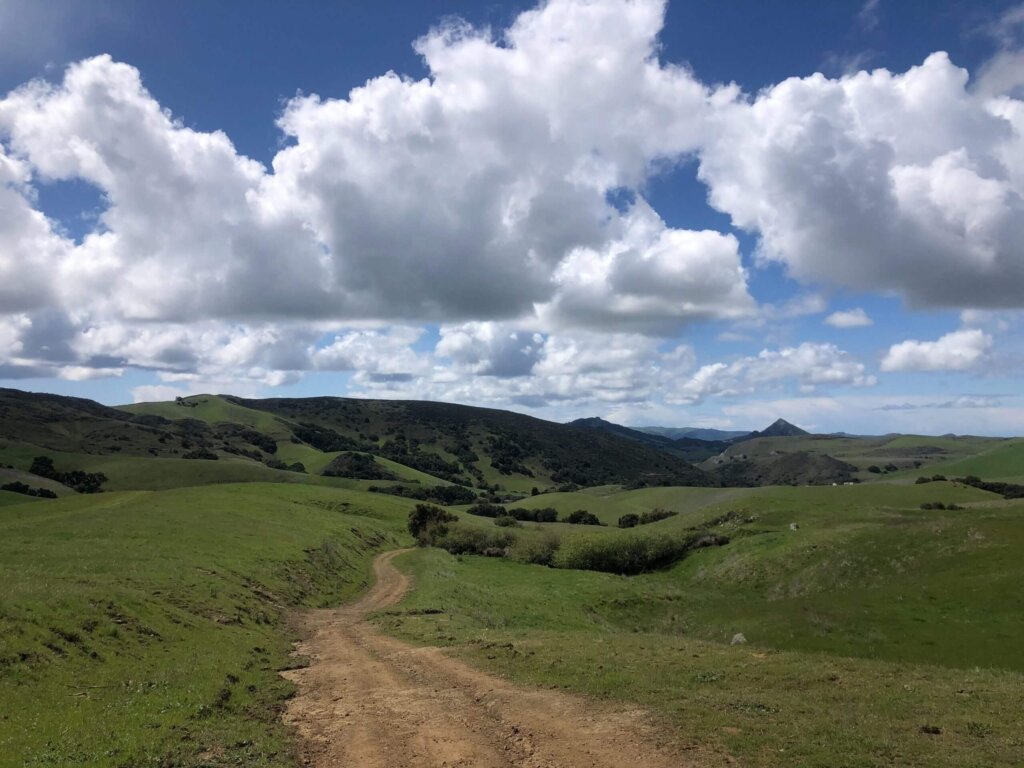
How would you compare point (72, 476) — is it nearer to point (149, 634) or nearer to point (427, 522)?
point (427, 522)

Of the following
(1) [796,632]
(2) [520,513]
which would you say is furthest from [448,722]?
(2) [520,513]

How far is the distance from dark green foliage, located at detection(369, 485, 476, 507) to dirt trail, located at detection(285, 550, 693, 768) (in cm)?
12952

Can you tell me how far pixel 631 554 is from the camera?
6538 cm

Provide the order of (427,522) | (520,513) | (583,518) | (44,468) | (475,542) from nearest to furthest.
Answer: (475,542)
(427,522)
(583,518)
(520,513)
(44,468)

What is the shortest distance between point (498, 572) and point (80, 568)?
115 feet

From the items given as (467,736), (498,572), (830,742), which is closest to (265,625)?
(467,736)

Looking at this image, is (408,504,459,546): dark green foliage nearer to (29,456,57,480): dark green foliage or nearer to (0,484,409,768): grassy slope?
(0,484,409,768): grassy slope

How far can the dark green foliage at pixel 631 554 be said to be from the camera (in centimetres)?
6480

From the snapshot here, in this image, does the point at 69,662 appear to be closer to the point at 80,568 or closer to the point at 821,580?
the point at 80,568

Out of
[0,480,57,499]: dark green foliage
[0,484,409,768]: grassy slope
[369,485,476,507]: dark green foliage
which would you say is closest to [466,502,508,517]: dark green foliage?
[369,485,476,507]: dark green foliage

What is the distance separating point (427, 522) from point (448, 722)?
69.0 meters

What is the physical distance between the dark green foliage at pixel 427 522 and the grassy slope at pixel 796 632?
13.2 metres

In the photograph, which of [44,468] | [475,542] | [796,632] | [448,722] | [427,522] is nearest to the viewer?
[448,722]

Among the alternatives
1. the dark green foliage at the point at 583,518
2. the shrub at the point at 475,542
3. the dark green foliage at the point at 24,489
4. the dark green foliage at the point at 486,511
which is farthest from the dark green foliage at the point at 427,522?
the dark green foliage at the point at 24,489
